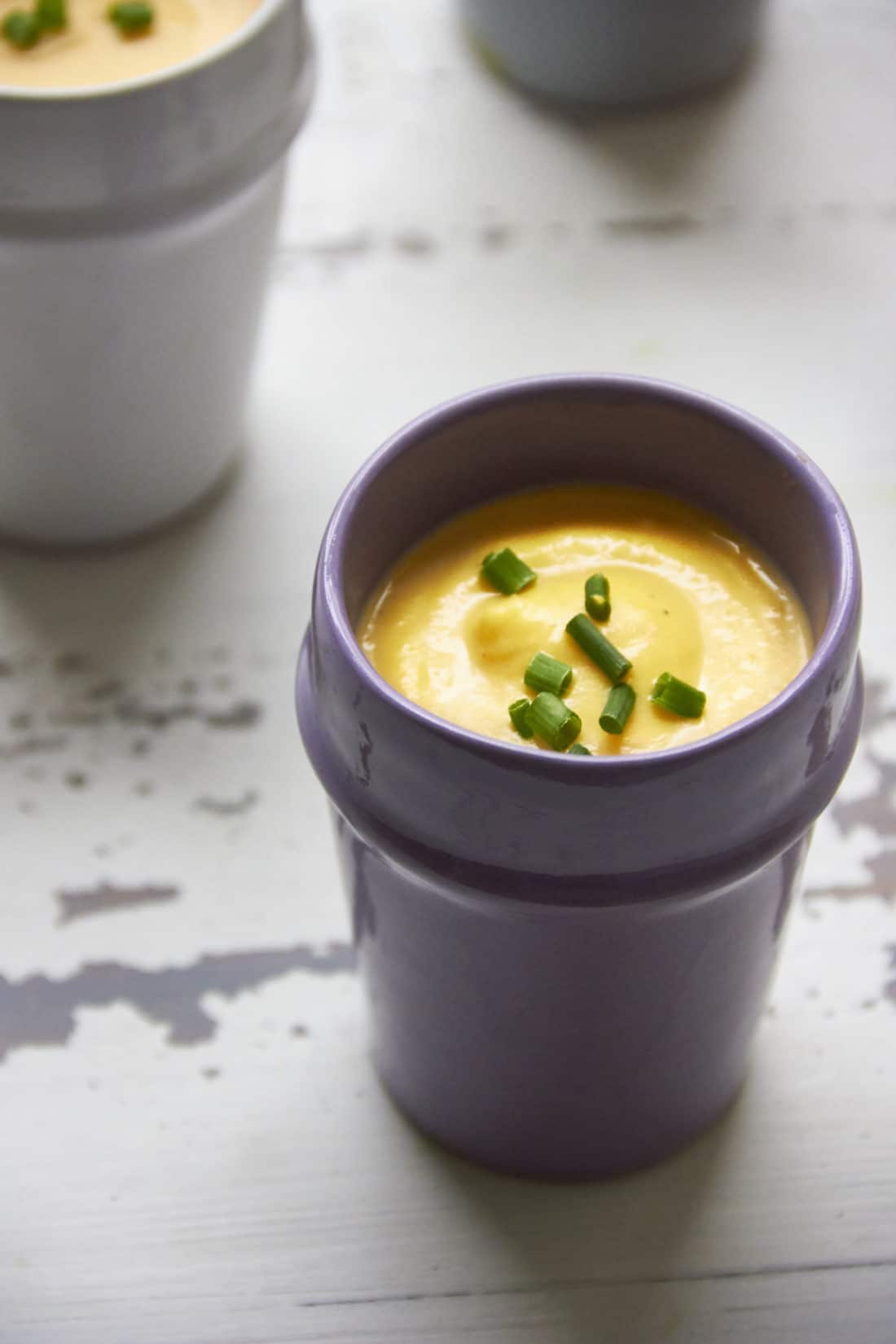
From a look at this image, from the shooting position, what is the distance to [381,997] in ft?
2.37

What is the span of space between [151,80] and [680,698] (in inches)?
17.5

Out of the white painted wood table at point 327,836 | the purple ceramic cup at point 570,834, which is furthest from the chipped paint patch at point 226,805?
the purple ceramic cup at point 570,834

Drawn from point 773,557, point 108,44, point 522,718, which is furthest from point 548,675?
point 108,44

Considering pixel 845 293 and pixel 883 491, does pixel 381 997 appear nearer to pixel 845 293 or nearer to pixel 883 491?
pixel 883 491

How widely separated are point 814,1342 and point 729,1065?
0.38 feet

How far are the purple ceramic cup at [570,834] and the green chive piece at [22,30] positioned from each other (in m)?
0.41

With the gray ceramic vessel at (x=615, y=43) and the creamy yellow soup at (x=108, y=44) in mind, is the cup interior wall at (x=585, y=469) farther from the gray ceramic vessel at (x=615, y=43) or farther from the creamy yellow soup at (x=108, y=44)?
the gray ceramic vessel at (x=615, y=43)

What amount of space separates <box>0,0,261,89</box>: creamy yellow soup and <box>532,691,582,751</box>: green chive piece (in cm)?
48

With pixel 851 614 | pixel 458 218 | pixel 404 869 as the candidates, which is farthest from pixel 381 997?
pixel 458 218

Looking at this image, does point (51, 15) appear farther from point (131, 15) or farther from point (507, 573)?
point (507, 573)

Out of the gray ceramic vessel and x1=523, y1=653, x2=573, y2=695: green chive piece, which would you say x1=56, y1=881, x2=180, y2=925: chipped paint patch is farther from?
the gray ceramic vessel

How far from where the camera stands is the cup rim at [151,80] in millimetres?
822

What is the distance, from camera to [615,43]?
1.22 meters

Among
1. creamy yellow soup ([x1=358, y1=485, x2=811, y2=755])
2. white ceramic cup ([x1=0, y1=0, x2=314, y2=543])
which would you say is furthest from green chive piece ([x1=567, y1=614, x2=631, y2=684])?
white ceramic cup ([x1=0, y1=0, x2=314, y2=543])
